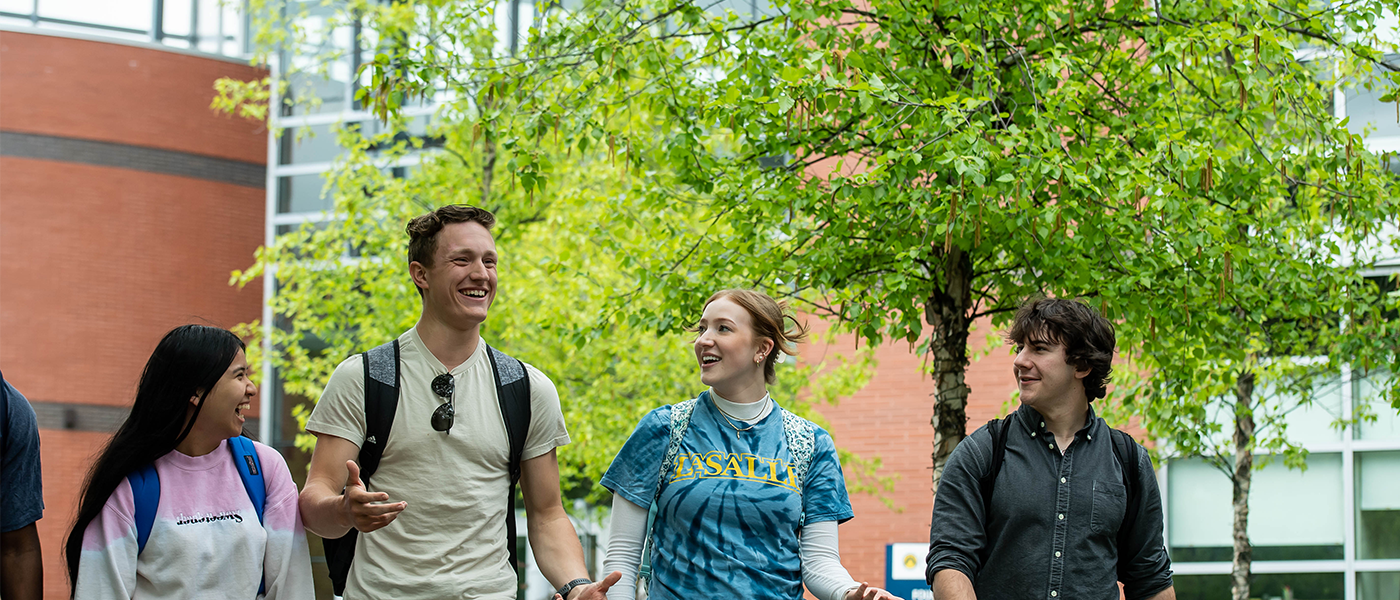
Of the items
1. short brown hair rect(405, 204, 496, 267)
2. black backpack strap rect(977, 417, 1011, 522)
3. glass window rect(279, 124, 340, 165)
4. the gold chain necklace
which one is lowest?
black backpack strap rect(977, 417, 1011, 522)

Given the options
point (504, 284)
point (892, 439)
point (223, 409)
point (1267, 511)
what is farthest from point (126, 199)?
point (223, 409)

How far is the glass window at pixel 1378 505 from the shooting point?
48.1ft

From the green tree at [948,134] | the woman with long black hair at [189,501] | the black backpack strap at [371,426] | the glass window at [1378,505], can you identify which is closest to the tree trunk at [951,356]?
the green tree at [948,134]

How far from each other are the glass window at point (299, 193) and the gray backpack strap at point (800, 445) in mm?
19762

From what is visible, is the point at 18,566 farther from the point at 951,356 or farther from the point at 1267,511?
the point at 1267,511

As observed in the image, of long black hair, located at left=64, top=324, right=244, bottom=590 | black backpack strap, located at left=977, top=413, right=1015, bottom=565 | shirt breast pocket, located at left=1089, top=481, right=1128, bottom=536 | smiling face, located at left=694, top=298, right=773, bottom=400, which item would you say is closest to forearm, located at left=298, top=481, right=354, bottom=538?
long black hair, located at left=64, top=324, right=244, bottom=590

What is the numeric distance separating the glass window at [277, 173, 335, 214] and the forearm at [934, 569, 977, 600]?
2034 cm

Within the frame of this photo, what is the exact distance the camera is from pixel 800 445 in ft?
13.4

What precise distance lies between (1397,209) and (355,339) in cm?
1061

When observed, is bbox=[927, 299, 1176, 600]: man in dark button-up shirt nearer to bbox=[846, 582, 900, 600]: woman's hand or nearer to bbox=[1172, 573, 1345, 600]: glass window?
bbox=[846, 582, 900, 600]: woman's hand

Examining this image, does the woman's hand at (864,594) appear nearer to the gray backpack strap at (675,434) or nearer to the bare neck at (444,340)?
the gray backpack strap at (675,434)

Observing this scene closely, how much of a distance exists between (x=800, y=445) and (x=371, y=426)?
1372 mm

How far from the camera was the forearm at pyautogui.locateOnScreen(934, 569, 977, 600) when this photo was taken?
3701 millimetres

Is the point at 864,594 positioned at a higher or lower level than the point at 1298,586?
higher
